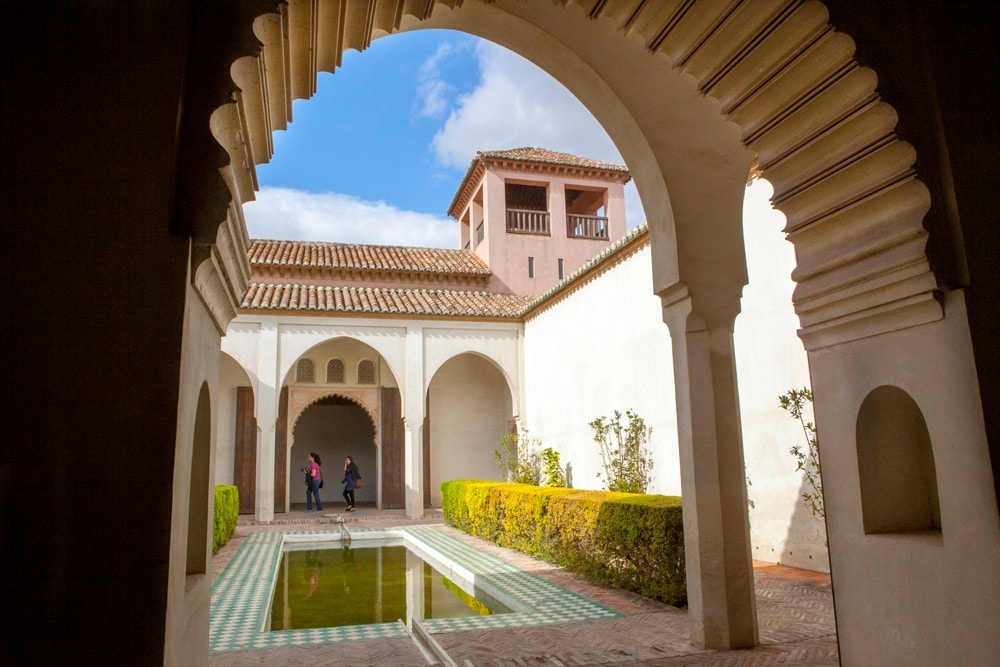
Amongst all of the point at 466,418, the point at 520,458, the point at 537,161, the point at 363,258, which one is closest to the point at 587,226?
the point at 537,161

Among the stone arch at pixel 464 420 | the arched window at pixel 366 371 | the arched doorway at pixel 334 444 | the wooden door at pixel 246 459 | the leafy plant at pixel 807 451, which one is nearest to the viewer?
the leafy plant at pixel 807 451

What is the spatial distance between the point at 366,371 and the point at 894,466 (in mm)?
16590

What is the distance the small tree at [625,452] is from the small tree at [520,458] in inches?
142

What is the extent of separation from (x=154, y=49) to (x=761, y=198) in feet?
26.1

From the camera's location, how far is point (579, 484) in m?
14.3

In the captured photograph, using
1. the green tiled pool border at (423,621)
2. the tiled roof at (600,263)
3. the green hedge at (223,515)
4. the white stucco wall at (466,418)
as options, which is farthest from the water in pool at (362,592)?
the white stucco wall at (466,418)

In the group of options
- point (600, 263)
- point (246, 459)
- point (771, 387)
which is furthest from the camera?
point (246, 459)

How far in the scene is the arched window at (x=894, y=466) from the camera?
3287mm

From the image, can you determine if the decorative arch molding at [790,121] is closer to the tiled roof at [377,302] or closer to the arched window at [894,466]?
the arched window at [894,466]

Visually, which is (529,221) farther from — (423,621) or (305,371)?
(423,621)

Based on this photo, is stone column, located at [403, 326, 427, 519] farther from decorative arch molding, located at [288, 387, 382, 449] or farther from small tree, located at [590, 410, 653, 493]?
small tree, located at [590, 410, 653, 493]

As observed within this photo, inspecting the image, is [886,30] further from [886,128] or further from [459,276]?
[459,276]

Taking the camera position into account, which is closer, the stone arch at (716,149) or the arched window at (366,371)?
the stone arch at (716,149)

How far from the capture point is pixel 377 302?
58.8 ft
